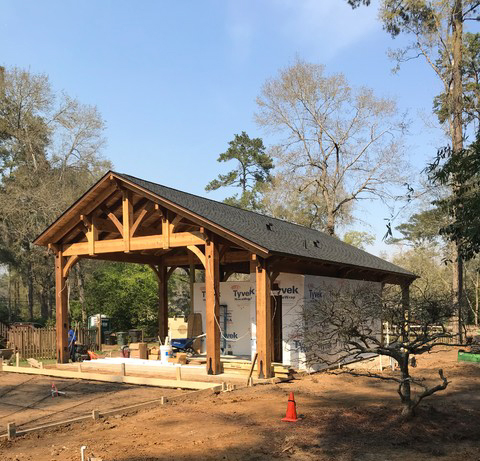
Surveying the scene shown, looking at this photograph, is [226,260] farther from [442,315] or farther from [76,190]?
[76,190]

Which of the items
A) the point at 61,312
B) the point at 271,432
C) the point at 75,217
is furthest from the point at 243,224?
the point at 271,432

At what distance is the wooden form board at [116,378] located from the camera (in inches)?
524

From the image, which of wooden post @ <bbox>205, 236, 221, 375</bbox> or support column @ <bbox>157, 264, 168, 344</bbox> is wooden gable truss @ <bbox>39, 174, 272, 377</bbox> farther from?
support column @ <bbox>157, 264, 168, 344</bbox>

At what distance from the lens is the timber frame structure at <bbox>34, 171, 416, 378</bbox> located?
552 inches

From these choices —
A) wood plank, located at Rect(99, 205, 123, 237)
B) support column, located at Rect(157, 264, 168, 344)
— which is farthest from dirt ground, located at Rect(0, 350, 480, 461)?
support column, located at Rect(157, 264, 168, 344)

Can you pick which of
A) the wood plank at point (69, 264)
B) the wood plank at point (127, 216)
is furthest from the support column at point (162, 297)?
the wood plank at point (127, 216)

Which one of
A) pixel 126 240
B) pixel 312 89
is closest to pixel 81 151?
pixel 312 89

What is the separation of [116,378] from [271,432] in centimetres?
779

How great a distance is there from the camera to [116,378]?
15008mm

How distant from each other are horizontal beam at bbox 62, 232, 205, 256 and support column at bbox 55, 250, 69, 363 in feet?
1.70

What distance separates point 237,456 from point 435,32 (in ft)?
86.4

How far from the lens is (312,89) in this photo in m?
37.8

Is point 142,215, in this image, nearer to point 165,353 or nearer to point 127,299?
point 165,353

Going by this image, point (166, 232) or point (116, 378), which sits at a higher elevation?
point (166, 232)
